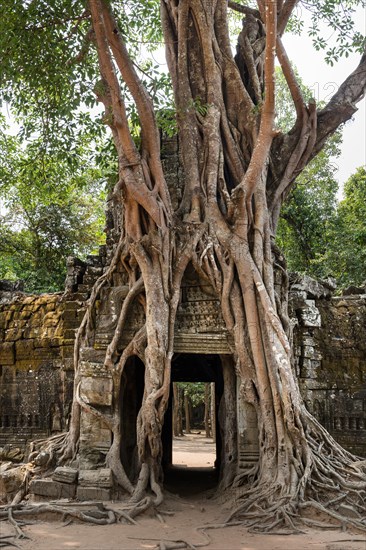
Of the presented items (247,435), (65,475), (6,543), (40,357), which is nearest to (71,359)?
(40,357)

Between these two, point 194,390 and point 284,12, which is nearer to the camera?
point 284,12

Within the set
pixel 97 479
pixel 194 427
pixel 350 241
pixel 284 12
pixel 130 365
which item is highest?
pixel 284 12

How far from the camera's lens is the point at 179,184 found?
6715mm

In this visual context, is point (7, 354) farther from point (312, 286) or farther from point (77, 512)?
point (312, 286)

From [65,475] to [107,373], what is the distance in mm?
1094

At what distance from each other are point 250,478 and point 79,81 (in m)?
4.87

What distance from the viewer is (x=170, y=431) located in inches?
361

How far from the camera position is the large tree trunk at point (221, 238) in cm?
521

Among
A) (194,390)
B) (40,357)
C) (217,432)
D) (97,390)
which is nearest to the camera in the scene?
(97,390)

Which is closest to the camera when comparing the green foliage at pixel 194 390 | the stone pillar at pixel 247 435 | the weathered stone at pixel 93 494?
the weathered stone at pixel 93 494

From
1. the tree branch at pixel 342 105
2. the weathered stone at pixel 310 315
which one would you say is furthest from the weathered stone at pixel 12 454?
the tree branch at pixel 342 105

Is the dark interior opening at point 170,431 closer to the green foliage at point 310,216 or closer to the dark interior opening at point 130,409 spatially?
the dark interior opening at point 130,409

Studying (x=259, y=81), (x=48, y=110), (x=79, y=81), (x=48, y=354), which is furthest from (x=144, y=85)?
(x=48, y=354)

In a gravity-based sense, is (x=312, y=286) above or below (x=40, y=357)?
above
